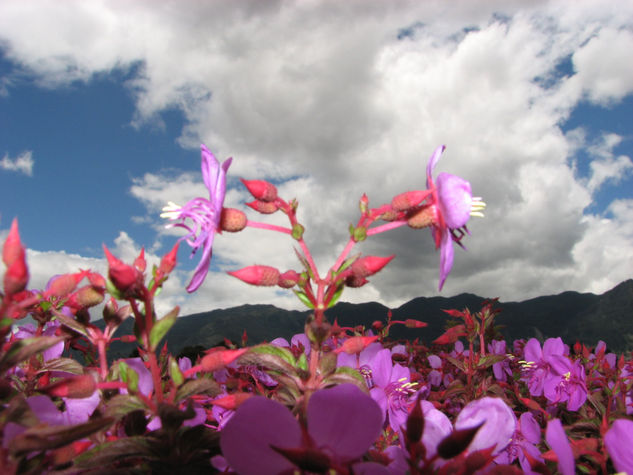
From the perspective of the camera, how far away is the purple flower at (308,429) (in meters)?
0.67

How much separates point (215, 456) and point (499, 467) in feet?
1.96

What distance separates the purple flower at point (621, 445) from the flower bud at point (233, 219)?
1.08 m

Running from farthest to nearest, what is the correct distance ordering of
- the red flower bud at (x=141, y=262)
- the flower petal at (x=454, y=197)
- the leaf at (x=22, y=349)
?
1. the flower petal at (x=454, y=197)
2. the red flower bud at (x=141, y=262)
3. the leaf at (x=22, y=349)

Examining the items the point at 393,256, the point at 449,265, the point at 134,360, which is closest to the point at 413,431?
the point at 393,256

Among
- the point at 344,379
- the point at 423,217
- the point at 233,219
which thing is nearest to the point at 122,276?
the point at 233,219

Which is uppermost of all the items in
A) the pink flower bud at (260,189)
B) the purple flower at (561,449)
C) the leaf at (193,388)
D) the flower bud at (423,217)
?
the pink flower bud at (260,189)

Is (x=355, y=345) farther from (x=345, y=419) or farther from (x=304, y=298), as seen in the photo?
(x=345, y=419)

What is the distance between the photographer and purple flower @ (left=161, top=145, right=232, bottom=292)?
3.74 feet

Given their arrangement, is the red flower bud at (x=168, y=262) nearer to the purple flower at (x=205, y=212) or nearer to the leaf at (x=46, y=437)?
the purple flower at (x=205, y=212)

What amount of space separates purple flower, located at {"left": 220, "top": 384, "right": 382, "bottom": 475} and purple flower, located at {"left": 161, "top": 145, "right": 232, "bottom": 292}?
1.84ft

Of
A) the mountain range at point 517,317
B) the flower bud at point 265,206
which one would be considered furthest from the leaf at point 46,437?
the mountain range at point 517,317

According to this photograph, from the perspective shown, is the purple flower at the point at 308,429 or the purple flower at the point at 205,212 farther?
the purple flower at the point at 205,212

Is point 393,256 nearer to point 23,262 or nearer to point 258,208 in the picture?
point 258,208

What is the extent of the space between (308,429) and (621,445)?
29.2 inches
